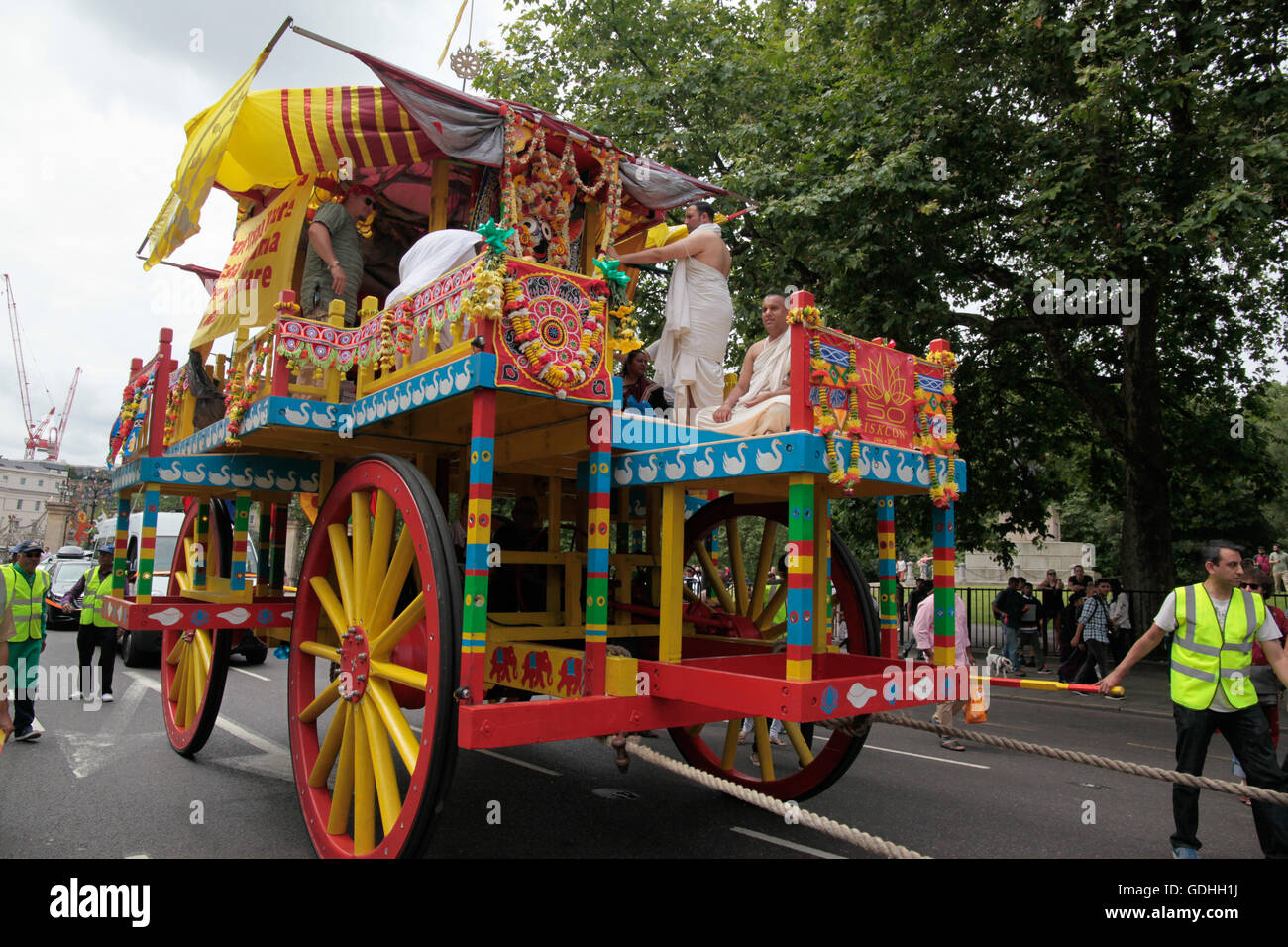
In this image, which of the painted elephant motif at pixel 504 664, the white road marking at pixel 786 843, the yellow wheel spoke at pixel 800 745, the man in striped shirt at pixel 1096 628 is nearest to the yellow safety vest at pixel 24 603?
the painted elephant motif at pixel 504 664

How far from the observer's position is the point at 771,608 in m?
5.73

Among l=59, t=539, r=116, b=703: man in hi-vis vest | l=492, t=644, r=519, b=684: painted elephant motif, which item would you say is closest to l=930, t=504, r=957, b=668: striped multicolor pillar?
l=492, t=644, r=519, b=684: painted elephant motif

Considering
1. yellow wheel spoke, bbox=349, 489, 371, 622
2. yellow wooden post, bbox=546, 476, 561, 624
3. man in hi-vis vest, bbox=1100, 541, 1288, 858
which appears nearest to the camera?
yellow wheel spoke, bbox=349, 489, 371, 622

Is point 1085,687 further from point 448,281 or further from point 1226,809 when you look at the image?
point 1226,809

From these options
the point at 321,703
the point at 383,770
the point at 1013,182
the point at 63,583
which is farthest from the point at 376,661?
the point at 63,583

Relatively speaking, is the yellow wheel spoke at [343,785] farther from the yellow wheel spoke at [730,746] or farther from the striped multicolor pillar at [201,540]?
the striped multicolor pillar at [201,540]

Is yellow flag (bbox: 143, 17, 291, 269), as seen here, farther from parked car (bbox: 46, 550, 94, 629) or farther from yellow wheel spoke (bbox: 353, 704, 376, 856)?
parked car (bbox: 46, 550, 94, 629)

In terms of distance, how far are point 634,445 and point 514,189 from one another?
1.90m

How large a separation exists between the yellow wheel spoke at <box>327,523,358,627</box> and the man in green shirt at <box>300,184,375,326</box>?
4.34 ft

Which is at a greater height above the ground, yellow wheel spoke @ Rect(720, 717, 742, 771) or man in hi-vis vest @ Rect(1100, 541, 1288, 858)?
man in hi-vis vest @ Rect(1100, 541, 1288, 858)

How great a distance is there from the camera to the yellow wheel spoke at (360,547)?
3.81 m

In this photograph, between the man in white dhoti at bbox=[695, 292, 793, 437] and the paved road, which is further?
the paved road

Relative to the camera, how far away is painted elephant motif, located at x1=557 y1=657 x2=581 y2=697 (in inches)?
136
